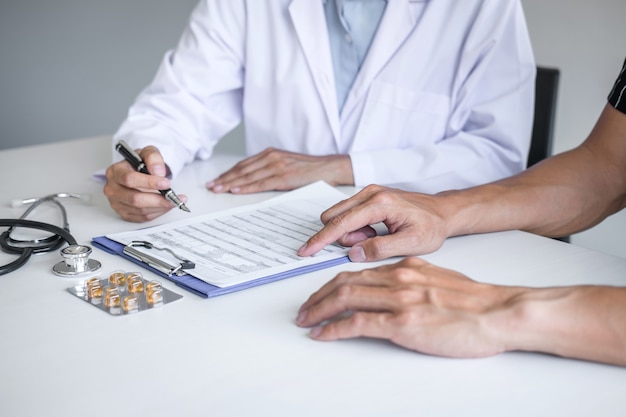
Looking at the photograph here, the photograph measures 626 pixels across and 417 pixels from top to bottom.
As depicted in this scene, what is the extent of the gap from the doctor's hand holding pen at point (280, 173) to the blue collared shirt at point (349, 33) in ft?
0.88

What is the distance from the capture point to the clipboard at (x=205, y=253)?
1.05m

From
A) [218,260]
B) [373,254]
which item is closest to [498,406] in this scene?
[373,254]

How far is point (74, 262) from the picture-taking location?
1124mm

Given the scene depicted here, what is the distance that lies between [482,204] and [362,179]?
37cm

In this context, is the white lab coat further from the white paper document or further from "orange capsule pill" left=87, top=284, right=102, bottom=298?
"orange capsule pill" left=87, top=284, right=102, bottom=298

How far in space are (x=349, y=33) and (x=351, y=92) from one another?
14 centimetres

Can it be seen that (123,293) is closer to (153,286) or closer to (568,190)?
(153,286)

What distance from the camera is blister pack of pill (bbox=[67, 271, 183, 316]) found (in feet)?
3.30

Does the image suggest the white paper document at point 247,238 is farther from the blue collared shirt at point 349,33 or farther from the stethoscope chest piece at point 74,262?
the blue collared shirt at point 349,33

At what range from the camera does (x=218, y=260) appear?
113cm

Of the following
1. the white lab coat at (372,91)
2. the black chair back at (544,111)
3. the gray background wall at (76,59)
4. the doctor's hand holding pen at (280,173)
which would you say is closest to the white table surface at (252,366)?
the doctor's hand holding pen at (280,173)

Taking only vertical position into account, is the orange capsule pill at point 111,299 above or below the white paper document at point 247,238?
above

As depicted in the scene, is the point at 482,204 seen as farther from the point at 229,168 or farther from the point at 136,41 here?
the point at 136,41

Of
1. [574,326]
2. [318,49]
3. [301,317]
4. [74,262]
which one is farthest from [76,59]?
[574,326]
